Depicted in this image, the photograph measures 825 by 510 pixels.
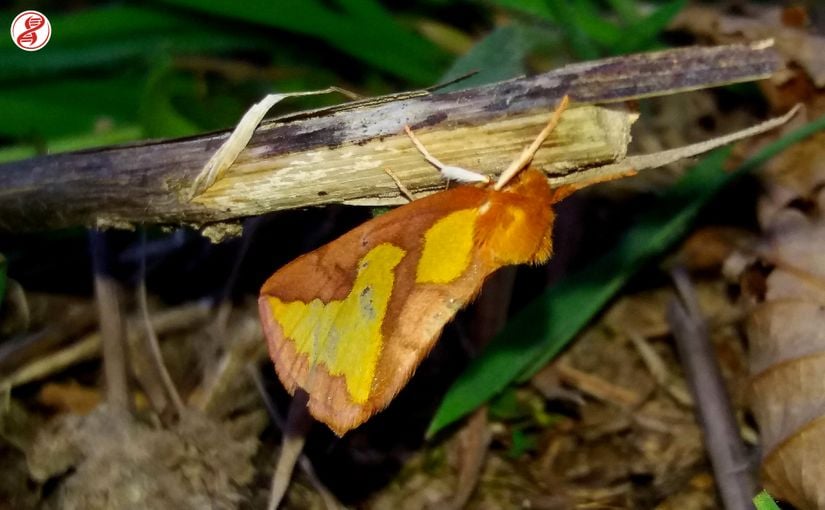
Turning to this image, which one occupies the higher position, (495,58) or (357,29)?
(357,29)

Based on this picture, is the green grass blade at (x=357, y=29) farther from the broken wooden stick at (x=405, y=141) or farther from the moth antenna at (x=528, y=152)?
the moth antenna at (x=528, y=152)

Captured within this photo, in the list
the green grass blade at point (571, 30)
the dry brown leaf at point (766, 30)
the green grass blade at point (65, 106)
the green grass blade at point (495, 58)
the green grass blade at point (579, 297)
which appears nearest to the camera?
the green grass blade at point (579, 297)

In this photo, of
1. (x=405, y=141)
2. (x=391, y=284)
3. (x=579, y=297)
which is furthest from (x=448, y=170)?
(x=579, y=297)

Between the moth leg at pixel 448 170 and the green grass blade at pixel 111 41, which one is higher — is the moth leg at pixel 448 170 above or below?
below

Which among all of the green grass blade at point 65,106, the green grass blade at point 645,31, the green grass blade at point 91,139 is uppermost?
the green grass blade at point 645,31

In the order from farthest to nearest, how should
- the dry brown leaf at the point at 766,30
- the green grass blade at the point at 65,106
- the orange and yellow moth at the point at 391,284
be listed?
the green grass blade at the point at 65,106
the dry brown leaf at the point at 766,30
the orange and yellow moth at the point at 391,284

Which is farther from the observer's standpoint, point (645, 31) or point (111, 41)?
point (111, 41)

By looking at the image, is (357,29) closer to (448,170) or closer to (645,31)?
(645,31)

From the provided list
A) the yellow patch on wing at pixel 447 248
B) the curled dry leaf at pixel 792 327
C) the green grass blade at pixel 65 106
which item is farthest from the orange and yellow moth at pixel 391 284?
the green grass blade at pixel 65 106
